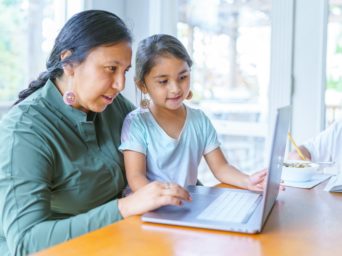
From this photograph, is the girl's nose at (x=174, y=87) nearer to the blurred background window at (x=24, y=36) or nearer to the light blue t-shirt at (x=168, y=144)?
the light blue t-shirt at (x=168, y=144)

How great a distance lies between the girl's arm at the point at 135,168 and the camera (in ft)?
4.67

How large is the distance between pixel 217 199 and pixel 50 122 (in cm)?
51

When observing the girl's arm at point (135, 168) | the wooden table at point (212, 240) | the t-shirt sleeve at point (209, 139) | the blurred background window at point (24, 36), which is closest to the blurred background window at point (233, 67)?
the blurred background window at point (24, 36)

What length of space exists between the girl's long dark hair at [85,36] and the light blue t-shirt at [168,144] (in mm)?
296

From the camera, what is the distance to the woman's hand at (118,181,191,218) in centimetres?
108

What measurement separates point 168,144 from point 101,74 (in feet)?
1.19

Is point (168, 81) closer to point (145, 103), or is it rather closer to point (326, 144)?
point (145, 103)

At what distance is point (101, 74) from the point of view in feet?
4.38

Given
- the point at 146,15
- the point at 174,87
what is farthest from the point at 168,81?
the point at 146,15

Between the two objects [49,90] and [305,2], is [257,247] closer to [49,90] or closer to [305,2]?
[49,90]

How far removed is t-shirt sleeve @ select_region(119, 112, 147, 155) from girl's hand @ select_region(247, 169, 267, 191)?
0.35 meters

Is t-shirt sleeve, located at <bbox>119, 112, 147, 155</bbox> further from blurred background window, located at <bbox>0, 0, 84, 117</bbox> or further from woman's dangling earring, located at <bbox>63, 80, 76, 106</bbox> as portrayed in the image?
blurred background window, located at <bbox>0, 0, 84, 117</bbox>

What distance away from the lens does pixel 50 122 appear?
4.32 feet

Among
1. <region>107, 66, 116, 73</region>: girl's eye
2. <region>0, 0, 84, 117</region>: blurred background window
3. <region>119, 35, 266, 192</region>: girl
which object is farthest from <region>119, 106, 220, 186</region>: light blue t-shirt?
<region>0, 0, 84, 117</region>: blurred background window
